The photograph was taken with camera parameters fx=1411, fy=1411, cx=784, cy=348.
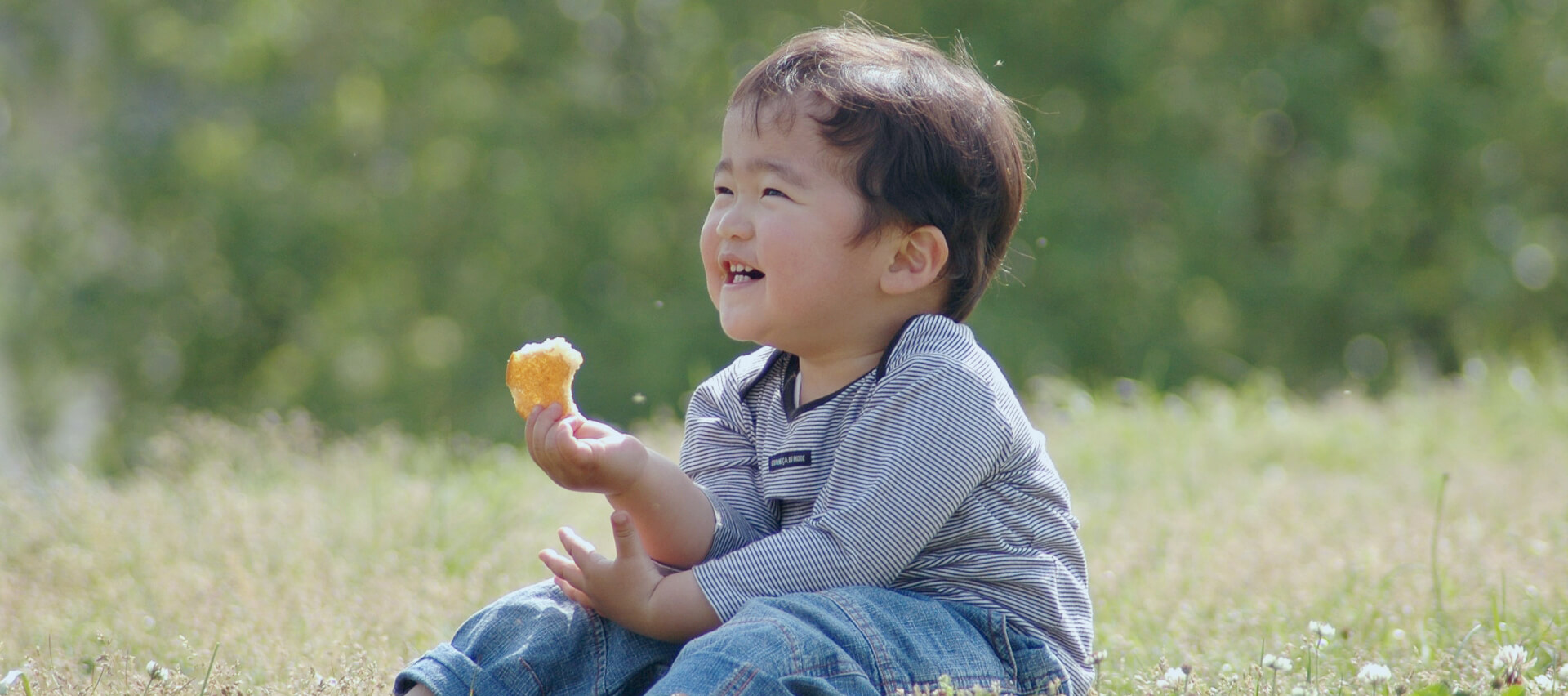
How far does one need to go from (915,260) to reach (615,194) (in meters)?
11.3

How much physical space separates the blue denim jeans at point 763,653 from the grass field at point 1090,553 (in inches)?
8.9

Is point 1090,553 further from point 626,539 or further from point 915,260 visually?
point 626,539

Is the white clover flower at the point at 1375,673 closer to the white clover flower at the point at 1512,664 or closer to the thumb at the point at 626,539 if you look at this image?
the white clover flower at the point at 1512,664

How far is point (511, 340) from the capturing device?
13.9 m

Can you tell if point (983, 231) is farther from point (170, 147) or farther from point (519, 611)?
point (170, 147)

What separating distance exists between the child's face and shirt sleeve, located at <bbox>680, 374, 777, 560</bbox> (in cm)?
27

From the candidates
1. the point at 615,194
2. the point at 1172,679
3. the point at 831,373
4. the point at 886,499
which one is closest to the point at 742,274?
the point at 831,373

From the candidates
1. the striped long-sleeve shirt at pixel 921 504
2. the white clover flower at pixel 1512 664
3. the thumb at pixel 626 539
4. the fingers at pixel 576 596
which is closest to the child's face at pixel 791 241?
the striped long-sleeve shirt at pixel 921 504

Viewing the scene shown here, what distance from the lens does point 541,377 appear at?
2.19m

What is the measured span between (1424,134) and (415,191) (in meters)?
9.68

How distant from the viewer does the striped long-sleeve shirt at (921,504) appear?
2084 millimetres

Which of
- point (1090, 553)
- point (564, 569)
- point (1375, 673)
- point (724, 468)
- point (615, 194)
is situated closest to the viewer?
point (1375, 673)

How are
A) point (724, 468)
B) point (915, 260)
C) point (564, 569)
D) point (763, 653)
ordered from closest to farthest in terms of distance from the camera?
point (763, 653), point (564, 569), point (915, 260), point (724, 468)

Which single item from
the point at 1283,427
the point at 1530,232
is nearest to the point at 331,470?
the point at 1283,427
